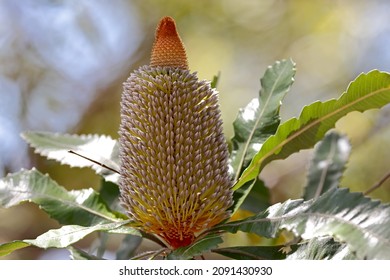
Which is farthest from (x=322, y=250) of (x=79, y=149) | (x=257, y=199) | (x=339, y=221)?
(x=79, y=149)

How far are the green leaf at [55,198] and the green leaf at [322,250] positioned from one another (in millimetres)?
459

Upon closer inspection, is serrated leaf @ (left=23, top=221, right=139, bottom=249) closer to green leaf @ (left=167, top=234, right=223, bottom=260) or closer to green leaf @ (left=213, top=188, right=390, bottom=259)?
green leaf @ (left=167, top=234, right=223, bottom=260)

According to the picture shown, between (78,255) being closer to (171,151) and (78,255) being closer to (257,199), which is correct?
(171,151)

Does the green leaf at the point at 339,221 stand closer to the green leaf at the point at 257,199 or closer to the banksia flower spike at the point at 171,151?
the banksia flower spike at the point at 171,151

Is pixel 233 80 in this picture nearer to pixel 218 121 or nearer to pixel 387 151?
pixel 387 151

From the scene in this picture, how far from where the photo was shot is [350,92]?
1.13 meters

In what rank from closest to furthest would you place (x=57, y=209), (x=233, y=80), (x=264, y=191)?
1. (x=57, y=209)
2. (x=264, y=191)
3. (x=233, y=80)

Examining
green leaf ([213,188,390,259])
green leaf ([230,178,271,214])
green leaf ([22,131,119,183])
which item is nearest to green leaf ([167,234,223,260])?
green leaf ([213,188,390,259])

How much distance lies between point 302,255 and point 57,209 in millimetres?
→ 570

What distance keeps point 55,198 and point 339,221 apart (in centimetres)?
70

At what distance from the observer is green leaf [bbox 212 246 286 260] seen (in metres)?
1.13

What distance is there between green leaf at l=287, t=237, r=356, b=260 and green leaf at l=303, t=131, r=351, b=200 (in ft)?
1.55

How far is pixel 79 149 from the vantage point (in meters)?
1.45
